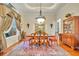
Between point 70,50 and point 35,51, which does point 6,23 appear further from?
point 70,50

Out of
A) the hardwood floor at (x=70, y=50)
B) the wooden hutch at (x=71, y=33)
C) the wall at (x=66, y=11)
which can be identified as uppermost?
the wall at (x=66, y=11)

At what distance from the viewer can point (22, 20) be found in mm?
3182

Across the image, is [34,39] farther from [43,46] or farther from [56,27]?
[56,27]

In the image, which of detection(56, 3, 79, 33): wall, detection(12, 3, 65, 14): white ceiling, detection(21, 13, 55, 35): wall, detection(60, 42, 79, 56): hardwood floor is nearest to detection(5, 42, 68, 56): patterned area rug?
detection(60, 42, 79, 56): hardwood floor

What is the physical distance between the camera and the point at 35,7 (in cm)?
309

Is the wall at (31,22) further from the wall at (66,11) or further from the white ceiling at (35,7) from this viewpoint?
the wall at (66,11)

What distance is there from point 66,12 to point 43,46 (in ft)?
3.49

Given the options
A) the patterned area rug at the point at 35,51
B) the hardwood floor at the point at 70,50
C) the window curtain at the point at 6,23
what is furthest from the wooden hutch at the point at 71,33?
the window curtain at the point at 6,23

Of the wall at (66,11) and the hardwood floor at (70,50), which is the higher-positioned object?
the wall at (66,11)

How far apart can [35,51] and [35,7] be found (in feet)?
3.60

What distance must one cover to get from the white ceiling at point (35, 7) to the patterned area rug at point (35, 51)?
0.86 m

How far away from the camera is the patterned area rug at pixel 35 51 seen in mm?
3049

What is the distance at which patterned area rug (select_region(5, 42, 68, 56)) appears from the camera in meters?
3.05

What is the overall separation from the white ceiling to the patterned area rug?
2.83 feet
